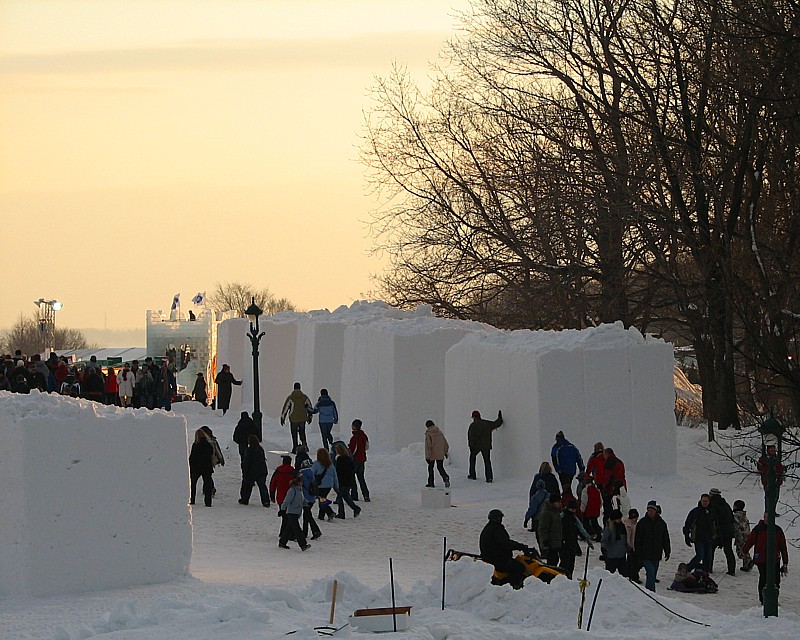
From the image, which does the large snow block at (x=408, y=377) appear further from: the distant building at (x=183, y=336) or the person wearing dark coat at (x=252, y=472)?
the distant building at (x=183, y=336)

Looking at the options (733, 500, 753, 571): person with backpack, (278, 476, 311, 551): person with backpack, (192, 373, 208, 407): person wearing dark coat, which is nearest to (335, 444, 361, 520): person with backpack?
(278, 476, 311, 551): person with backpack

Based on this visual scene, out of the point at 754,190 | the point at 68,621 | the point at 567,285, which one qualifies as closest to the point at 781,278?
the point at 754,190

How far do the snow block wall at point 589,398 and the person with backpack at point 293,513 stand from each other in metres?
6.72

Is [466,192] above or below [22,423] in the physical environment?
above

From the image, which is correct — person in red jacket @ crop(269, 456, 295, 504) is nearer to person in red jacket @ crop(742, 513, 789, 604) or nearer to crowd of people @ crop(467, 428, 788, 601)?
crowd of people @ crop(467, 428, 788, 601)

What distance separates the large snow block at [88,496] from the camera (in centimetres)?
1471

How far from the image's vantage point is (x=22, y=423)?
579 inches

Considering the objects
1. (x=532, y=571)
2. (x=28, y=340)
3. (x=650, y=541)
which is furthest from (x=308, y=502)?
(x=28, y=340)

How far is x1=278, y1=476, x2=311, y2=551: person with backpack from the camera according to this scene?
1852cm

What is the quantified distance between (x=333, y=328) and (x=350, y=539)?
1575 cm

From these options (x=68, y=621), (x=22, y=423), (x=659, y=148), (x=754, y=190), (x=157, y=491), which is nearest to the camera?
(x=68, y=621)

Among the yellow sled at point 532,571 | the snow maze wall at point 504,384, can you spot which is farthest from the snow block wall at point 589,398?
the yellow sled at point 532,571

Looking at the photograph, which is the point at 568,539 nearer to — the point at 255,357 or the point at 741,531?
the point at 741,531

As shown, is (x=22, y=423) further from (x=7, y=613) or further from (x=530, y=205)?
(x=530, y=205)
